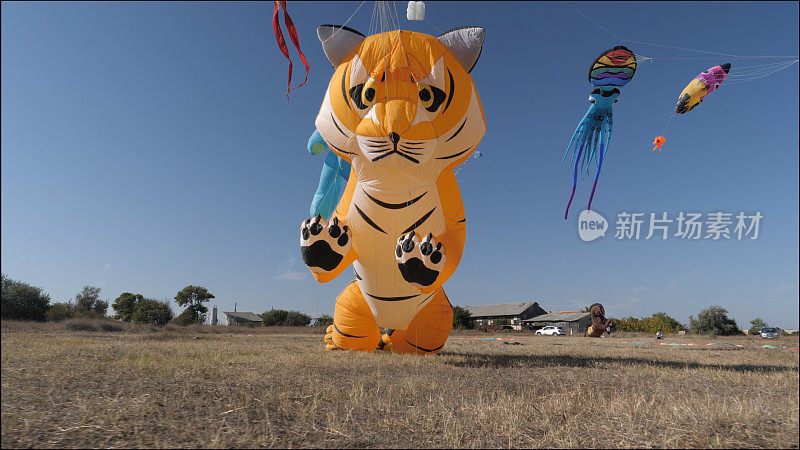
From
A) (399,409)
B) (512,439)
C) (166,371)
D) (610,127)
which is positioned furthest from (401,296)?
(610,127)

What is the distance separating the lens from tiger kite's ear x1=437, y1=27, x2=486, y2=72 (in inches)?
253

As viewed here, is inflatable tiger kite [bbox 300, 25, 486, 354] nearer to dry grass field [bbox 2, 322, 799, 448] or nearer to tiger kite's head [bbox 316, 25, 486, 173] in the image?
tiger kite's head [bbox 316, 25, 486, 173]

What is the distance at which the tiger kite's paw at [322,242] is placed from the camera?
6125mm

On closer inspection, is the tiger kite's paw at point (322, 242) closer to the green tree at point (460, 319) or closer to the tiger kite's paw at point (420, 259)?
the tiger kite's paw at point (420, 259)

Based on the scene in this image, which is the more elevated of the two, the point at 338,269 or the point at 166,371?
the point at 338,269

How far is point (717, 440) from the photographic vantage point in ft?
8.79

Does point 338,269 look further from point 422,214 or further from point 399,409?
point 399,409

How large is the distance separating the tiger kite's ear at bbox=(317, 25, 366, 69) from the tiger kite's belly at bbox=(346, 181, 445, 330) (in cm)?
213

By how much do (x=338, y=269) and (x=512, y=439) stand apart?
4653 mm

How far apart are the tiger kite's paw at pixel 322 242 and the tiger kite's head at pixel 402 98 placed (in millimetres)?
1204

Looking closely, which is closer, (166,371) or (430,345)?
(166,371)

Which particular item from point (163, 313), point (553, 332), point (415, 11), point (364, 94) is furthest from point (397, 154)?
point (553, 332)

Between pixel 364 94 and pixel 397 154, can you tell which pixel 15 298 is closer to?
pixel 397 154

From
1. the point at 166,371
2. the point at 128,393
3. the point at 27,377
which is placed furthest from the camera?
the point at 166,371
